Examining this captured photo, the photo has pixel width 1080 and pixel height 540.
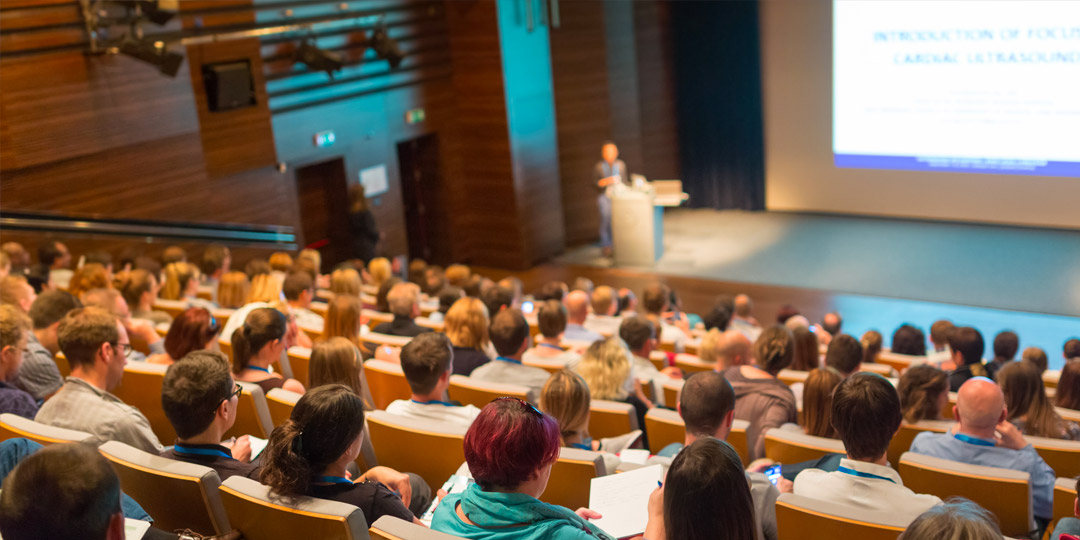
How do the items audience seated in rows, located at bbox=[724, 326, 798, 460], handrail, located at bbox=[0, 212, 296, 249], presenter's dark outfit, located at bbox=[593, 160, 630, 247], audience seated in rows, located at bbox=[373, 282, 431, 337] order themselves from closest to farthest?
audience seated in rows, located at bbox=[724, 326, 798, 460], audience seated in rows, located at bbox=[373, 282, 431, 337], handrail, located at bbox=[0, 212, 296, 249], presenter's dark outfit, located at bbox=[593, 160, 630, 247]

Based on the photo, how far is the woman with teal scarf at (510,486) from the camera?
2.19 meters

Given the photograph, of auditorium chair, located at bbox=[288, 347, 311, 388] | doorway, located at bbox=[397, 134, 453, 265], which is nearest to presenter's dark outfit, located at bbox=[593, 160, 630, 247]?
doorway, located at bbox=[397, 134, 453, 265]

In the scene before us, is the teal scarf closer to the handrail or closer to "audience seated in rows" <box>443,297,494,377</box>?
"audience seated in rows" <box>443,297,494,377</box>

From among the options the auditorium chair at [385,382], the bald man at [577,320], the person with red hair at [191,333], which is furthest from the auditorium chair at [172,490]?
the bald man at [577,320]

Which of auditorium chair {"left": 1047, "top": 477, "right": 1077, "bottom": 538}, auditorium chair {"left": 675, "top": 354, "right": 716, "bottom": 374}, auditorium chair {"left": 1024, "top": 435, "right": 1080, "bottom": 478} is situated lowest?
auditorium chair {"left": 675, "top": 354, "right": 716, "bottom": 374}

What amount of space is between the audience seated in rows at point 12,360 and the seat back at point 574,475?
2.26 meters

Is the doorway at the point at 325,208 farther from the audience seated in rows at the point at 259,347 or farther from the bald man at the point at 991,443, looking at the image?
the bald man at the point at 991,443

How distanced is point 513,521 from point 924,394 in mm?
2418

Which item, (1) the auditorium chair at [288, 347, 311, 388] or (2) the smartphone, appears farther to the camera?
(1) the auditorium chair at [288, 347, 311, 388]

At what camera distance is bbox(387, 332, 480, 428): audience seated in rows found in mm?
3629

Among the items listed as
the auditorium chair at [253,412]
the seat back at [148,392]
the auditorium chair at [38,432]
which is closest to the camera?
the auditorium chair at [38,432]

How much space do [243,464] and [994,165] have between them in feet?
31.4

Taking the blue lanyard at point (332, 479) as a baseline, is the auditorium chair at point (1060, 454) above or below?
below

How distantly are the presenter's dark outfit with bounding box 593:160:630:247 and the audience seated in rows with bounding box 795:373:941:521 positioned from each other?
8351 millimetres
